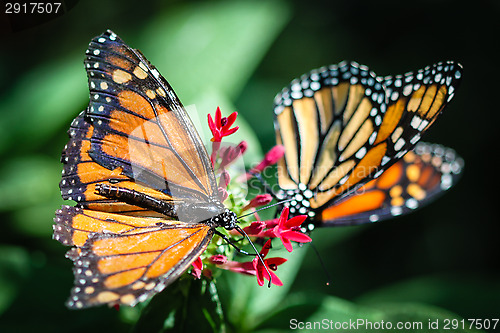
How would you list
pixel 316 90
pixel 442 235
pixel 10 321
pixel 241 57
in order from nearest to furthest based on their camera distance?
pixel 10 321 < pixel 316 90 < pixel 241 57 < pixel 442 235

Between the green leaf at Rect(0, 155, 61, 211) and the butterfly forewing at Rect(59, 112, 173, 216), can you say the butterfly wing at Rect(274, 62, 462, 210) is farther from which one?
the green leaf at Rect(0, 155, 61, 211)

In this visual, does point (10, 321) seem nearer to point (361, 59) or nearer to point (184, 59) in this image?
point (184, 59)

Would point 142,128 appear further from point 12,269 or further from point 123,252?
point 12,269

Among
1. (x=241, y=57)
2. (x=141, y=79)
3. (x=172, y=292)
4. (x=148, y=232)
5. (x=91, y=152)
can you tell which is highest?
(x=241, y=57)

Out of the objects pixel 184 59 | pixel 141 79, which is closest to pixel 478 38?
pixel 184 59

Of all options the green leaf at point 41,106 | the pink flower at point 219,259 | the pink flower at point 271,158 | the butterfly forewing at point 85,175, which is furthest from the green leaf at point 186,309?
the green leaf at point 41,106

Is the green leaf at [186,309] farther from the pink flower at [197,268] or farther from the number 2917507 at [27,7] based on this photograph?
the number 2917507 at [27,7]

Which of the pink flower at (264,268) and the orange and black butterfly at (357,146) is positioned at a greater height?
the orange and black butterfly at (357,146)
